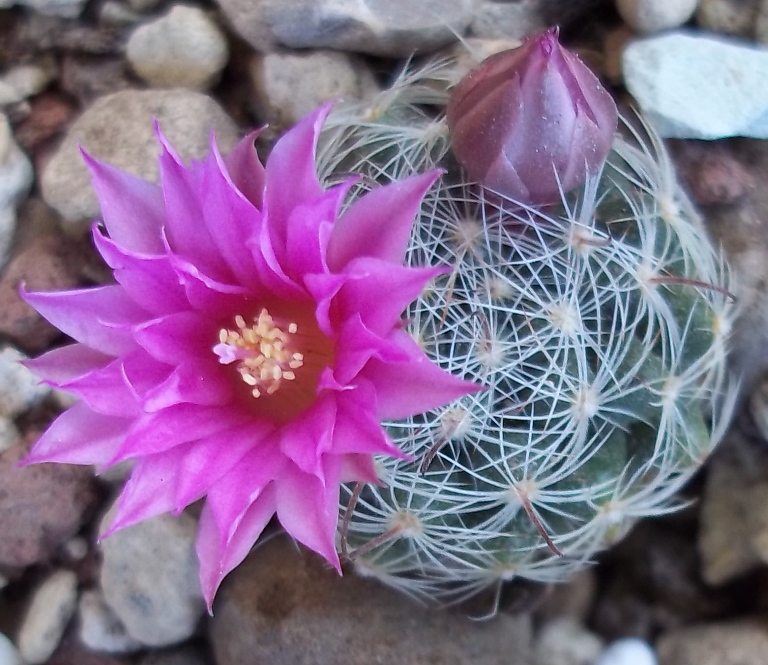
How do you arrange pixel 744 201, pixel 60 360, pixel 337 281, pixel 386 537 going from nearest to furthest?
pixel 337 281 → pixel 60 360 → pixel 386 537 → pixel 744 201

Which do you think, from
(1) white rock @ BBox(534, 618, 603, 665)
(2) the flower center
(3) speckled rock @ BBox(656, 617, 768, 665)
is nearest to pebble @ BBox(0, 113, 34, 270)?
(2) the flower center

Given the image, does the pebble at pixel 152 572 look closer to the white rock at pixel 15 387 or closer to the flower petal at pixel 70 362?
the white rock at pixel 15 387

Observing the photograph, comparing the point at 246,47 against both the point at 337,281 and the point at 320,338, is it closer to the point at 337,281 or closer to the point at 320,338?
the point at 320,338

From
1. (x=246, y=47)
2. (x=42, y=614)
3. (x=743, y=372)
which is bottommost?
(x=42, y=614)

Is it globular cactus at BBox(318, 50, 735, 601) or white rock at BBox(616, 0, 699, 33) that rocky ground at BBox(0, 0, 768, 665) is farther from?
globular cactus at BBox(318, 50, 735, 601)

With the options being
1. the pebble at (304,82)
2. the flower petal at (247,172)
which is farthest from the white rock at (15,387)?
the flower petal at (247,172)

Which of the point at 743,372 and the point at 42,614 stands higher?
the point at 743,372

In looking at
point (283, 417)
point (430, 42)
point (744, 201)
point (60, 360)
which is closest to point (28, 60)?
point (430, 42)
